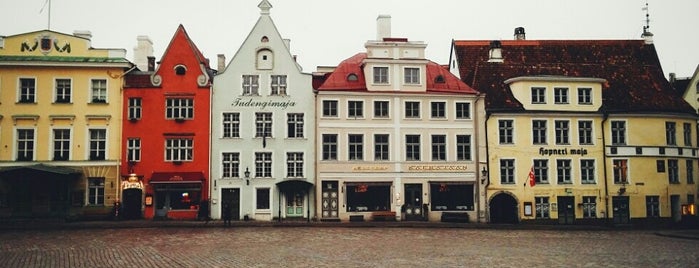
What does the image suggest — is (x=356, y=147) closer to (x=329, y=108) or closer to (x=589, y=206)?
(x=329, y=108)

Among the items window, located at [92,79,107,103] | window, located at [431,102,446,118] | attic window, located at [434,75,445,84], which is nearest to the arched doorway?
window, located at [431,102,446,118]

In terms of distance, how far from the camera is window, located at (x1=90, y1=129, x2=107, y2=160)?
43.1 meters

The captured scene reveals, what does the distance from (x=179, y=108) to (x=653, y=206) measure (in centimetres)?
3216

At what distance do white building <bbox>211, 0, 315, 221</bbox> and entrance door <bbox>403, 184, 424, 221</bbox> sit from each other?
619 centimetres

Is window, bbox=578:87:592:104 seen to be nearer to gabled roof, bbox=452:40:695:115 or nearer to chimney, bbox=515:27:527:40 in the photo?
gabled roof, bbox=452:40:695:115

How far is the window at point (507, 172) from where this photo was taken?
4581 centimetres

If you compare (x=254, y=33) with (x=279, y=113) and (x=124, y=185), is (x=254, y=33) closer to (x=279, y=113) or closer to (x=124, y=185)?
(x=279, y=113)

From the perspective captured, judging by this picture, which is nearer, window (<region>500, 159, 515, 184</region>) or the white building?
the white building

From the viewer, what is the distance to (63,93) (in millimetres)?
43281

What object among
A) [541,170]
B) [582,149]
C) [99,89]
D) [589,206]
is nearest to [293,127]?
[99,89]

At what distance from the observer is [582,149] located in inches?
1832

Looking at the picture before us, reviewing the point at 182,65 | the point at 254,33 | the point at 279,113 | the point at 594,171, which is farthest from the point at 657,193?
the point at 182,65

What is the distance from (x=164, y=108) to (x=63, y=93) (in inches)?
249

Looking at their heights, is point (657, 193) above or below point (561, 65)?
below
